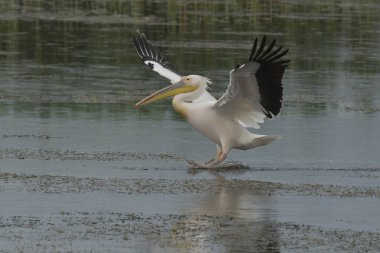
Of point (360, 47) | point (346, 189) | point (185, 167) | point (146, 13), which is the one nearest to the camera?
point (346, 189)

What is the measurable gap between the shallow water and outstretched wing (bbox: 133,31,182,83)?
28.6 inches

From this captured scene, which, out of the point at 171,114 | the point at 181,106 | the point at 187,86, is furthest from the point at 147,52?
the point at 181,106

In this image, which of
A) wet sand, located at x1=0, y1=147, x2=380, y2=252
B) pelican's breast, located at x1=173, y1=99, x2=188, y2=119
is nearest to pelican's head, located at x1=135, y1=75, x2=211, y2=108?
pelican's breast, located at x1=173, y1=99, x2=188, y2=119

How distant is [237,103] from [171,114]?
148 inches

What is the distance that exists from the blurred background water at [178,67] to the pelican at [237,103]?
0.40 meters

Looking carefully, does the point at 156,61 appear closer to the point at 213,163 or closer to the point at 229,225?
the point at 213,163

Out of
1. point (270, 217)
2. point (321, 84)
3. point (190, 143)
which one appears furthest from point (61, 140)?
point (321, 84)

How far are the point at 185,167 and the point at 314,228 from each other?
337 cm

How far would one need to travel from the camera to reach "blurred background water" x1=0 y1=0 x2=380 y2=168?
14383 millimetres

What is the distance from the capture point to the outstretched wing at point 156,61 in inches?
584

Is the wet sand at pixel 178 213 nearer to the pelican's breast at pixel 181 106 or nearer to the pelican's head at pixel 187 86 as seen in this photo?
the pelican's breast at pixel 181 106

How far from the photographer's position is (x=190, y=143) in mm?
14492

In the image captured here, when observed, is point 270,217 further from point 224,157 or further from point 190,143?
point 190,143

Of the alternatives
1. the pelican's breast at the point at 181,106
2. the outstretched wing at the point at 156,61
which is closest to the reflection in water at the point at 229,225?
the pelican's breast at the point at 181,106
